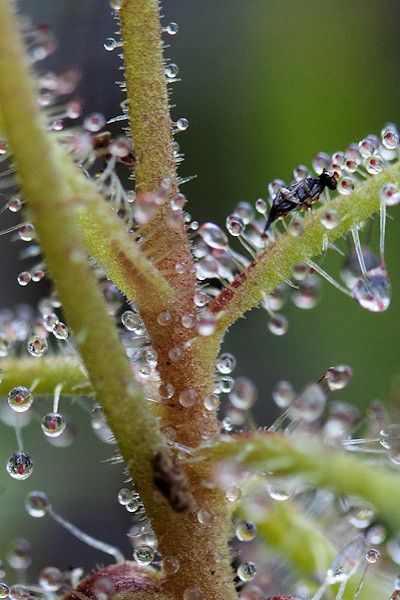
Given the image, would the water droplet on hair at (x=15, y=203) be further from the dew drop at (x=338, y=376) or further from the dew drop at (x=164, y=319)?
the dew drop at (x=338, y=376)

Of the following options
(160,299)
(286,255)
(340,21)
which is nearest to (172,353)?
(160,299)

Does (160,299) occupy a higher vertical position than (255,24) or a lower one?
higher

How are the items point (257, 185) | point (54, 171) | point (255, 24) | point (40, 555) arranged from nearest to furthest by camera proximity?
1. point (54, 171)
2. point (40, 555)
3. point (257, 185)
4. point (255, 24)

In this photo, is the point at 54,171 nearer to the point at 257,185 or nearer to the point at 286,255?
the point at 286,255

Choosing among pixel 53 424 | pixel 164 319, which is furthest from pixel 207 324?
pixel 53 424

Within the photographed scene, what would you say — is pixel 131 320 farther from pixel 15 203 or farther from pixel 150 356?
pixel 15 203

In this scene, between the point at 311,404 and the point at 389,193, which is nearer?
the point at 311,404
